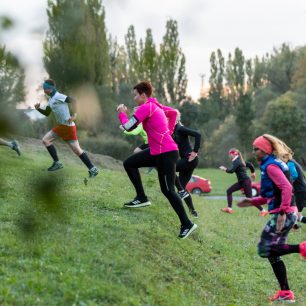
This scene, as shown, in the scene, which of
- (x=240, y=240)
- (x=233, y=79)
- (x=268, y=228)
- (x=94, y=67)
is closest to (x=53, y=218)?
(x=94, y=67)

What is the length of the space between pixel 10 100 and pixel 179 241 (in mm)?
7985

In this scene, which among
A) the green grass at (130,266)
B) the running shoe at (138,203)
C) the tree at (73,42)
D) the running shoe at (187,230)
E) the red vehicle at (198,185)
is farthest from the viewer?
the red vehicle at (198,185)

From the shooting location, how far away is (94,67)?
4.69 feet

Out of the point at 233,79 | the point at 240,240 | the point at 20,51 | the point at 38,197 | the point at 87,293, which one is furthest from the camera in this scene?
the point at 240,240

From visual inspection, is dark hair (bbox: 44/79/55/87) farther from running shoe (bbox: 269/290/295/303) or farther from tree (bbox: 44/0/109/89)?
running shoe (bbox: 269/290/295/303)

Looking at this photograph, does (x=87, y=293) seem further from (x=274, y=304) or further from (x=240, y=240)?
(x=240, y=240)

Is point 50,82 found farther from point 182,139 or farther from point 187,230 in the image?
point 182,139

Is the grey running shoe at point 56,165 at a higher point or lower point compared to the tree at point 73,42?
lower

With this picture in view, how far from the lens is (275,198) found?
24.6 feet

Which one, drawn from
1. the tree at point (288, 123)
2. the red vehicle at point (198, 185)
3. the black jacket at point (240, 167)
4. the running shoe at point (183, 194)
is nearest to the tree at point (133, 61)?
the running shoe at point (183, 194)

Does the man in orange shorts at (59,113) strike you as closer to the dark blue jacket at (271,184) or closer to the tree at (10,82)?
the tree at (10,82)

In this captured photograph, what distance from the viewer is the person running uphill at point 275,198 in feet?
24.0

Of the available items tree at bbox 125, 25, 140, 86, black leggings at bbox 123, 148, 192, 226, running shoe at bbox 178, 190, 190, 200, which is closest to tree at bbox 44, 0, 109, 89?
tree at bbox 125, 25, 140, 86

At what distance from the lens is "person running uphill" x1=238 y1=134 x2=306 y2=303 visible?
7.30 meters
